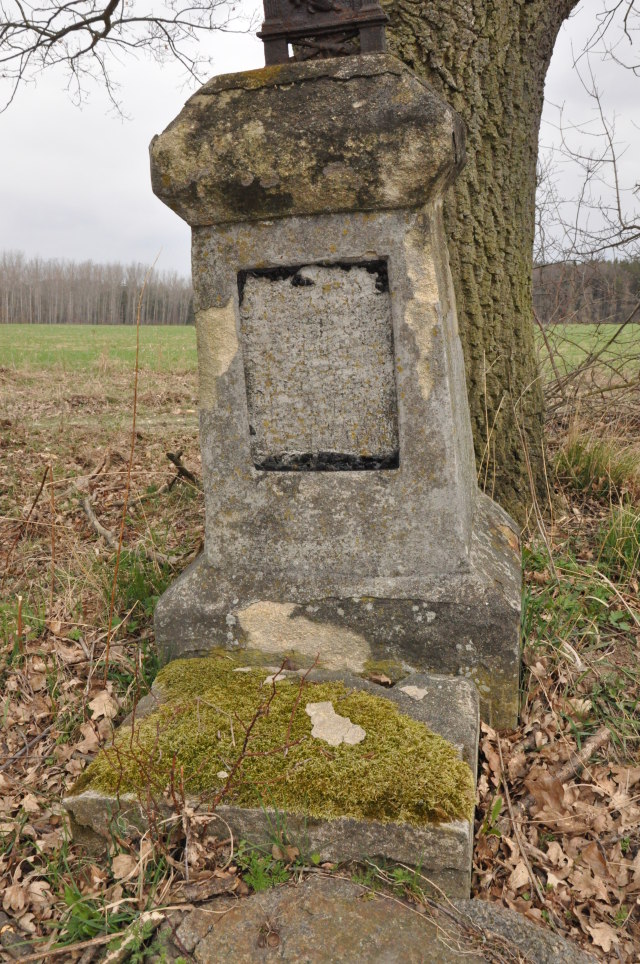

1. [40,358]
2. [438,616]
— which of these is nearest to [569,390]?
[438,616]

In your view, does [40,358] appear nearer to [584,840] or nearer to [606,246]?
[606,246]

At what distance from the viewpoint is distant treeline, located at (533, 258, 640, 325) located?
5.25 m

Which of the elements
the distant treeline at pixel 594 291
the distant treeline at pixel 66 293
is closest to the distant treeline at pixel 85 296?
the distant treeline at pixel 66 293

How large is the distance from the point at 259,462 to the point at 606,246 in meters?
3.87

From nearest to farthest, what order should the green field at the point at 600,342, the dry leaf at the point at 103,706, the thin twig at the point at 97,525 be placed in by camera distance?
1. the dry leaf at the point at 103,706
2. the thin twig at the point at 97,525
3. the green field at the point at 600,342

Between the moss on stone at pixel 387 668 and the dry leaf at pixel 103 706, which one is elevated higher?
the moss on stone at pixel 387 668

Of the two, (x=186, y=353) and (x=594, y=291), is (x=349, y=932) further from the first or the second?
(x=186, y=353)

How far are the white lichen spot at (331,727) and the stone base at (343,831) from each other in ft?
0.72

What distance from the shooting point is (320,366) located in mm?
2455

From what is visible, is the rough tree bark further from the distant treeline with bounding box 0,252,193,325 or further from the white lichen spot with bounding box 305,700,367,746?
the distant treeline with bounding box 0,252,193,325

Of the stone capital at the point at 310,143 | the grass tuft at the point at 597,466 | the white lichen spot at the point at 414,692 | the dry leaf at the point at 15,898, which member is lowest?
the dry leaf at the point at 15,898

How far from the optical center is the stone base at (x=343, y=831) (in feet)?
5.99

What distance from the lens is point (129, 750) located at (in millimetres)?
2061

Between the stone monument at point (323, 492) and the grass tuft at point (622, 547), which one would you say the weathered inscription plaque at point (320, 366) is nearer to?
the stone monument at point (323, 492)
